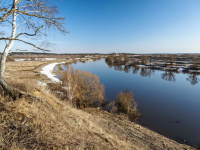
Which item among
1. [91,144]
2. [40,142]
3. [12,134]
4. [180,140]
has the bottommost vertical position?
[180,140]

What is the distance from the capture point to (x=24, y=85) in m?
4.70

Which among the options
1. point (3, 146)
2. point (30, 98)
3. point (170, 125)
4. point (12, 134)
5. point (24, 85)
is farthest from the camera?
point (170, 125)

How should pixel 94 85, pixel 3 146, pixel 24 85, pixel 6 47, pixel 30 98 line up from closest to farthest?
pixel 3 146
pixel 6 47
pixel 30 98
pixel 24 85
pixel 94 85

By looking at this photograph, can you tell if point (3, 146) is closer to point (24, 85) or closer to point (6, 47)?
point (6, 47)

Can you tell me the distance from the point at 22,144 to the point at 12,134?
369 millimetres

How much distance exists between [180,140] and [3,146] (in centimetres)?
1108

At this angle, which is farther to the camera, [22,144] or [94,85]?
[94,85]

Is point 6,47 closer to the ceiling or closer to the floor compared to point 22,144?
closer to the ceiling

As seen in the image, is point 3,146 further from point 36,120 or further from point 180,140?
point 180,140

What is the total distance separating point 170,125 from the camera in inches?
411

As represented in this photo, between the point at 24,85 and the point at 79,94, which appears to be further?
the point at 79,94

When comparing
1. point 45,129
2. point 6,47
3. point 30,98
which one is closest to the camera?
point 45,129

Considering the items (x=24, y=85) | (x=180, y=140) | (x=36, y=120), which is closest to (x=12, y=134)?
(x=36, y=120)

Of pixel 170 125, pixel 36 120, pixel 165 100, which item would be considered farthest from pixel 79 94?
pixel 165 100
